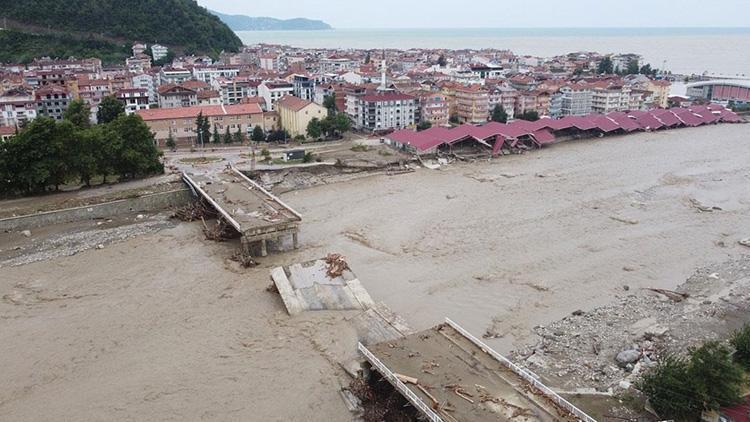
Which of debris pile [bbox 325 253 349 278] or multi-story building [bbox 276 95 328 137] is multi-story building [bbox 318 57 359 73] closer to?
multi-story building [bbox 276 95 328 137]

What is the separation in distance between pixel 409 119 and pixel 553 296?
80.3ft

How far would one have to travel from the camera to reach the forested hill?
6272 centimetres

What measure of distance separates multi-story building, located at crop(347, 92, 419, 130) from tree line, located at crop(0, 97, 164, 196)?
1497cm

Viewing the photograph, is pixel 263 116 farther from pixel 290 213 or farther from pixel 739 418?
pixel 739 418

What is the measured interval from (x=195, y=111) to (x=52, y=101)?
10246 mm

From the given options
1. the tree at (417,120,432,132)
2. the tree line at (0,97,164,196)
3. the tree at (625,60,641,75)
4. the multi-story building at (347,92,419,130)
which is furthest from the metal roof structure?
the tree at (625,60,641,75)

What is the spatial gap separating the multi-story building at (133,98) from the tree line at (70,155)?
1373 cm

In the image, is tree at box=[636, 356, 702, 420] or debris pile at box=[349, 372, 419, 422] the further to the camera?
debris pile at box=[349, 372, 419, 422]

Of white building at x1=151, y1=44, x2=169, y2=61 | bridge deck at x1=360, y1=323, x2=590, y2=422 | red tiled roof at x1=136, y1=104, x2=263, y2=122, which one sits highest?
white building at x1=151, y1=44, x2=169, y2=61

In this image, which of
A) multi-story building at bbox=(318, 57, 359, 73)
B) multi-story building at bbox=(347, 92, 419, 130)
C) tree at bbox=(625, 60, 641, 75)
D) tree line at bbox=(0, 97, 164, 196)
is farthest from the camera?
tree at bbox=(625, 60, 641, 75)

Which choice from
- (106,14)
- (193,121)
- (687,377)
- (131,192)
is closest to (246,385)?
(687,377)

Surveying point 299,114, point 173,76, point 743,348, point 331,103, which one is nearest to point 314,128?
point 299,114

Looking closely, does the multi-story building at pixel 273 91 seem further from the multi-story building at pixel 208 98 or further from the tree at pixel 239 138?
the tree at pixel 239 138

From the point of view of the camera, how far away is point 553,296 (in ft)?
49.5
